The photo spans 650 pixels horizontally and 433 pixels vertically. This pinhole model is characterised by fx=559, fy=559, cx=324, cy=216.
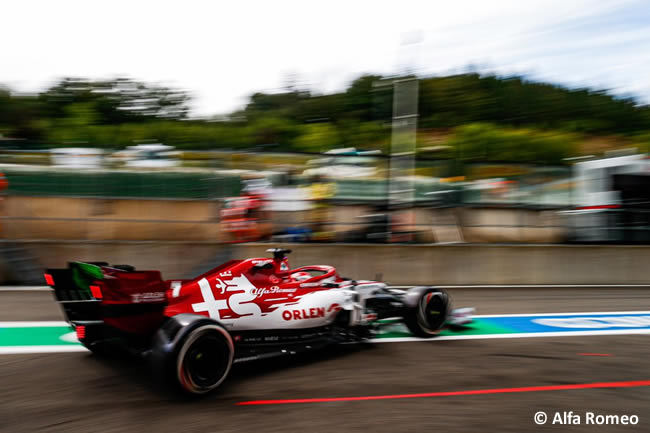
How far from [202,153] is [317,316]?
7.29 m

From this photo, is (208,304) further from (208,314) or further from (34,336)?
(34,336)

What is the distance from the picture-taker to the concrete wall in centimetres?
1140

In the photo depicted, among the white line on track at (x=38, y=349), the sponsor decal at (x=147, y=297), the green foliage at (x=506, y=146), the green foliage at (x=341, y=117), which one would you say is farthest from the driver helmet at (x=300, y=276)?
the green foliage at (x=506, y=146)

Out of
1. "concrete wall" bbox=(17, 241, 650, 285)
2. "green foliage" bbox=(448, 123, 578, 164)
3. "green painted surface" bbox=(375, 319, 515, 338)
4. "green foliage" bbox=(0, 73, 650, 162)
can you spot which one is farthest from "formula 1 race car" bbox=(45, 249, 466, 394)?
"green foliage" bbox=(448, 123, 578, 164)

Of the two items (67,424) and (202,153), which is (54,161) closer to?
(202,153)

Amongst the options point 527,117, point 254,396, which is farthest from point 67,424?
point 527,117

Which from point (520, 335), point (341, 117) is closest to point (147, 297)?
point (520, 335)

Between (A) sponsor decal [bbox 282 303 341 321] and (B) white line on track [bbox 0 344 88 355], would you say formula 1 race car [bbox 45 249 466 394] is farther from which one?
(B) white line on track [bbox 0 344 88 355]

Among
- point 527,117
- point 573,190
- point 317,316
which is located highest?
point 527,117

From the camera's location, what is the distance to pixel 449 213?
1627cm

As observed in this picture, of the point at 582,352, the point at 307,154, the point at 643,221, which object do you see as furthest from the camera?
the point at 643,221

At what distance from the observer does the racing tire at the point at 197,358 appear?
4.65 metres

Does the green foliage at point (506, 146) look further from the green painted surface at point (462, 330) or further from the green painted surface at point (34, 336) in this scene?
A: the green painted surface at point (34, 336)

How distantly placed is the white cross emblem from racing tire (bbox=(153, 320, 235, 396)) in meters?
0.48
